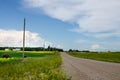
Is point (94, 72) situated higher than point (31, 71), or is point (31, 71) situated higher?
point (31, 71)

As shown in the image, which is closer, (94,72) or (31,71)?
(31,71)

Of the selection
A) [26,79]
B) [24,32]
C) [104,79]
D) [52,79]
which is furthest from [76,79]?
[24,32]

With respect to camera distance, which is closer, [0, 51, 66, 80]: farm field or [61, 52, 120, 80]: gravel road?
[0, 51, 66, 80]: farm field

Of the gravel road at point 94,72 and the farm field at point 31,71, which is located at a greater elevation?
the farm field at point 31,71

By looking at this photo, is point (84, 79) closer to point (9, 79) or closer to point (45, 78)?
point (45, 78)

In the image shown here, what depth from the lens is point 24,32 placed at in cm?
5097

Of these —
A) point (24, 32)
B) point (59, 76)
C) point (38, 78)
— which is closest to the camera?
point (38, 78)

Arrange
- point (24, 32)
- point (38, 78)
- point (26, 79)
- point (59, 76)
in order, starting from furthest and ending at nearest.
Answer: point (24, 32) < point (59, 76) < point (38, 78) < point (26, 79)

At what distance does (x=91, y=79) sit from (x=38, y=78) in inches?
163

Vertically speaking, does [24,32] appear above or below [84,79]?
above

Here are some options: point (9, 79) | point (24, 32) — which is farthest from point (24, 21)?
point (9, 79)

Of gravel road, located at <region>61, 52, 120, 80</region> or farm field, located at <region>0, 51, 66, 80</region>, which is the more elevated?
farm field, located at <region>0, 51, 66, 80</region>

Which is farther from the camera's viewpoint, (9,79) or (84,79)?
(84,79)

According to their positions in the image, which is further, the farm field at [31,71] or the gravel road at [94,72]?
the gravel road at [94,72]
